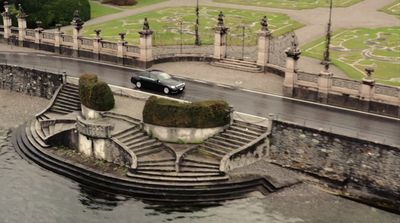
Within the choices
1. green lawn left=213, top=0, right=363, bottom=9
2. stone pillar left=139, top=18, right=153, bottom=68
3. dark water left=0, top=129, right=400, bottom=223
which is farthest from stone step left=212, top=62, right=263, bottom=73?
green lawn left=213, top=0, right=363, bottom=9

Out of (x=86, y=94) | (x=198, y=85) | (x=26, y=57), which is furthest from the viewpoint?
(x=26, y=57)

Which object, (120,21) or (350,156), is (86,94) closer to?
(350,156)

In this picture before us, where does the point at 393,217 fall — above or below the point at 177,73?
below

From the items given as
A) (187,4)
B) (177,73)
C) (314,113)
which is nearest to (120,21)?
(187,4)

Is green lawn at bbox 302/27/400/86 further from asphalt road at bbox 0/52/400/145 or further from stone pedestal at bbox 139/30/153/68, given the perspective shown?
stone pedestal at bbox 139/30/153/68

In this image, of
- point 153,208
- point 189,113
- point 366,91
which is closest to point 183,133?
point 189,113

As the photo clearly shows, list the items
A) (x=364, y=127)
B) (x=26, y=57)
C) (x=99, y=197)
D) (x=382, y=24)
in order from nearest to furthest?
(x=99, y=197) < (x=364, y=127) < (x=26, y=57) < (x=382, y=24)

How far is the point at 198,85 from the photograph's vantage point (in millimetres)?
56344

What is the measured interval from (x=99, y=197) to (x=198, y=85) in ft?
60.2

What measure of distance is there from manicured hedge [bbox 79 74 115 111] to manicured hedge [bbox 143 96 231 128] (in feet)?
14.4

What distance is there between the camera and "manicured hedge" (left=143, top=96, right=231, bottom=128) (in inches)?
1762

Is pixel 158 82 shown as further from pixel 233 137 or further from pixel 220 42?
pixel 220 42

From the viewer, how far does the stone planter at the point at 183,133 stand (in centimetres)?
4522

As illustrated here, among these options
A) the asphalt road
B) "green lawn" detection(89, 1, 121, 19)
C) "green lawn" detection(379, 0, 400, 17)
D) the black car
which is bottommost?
the asphalt road
